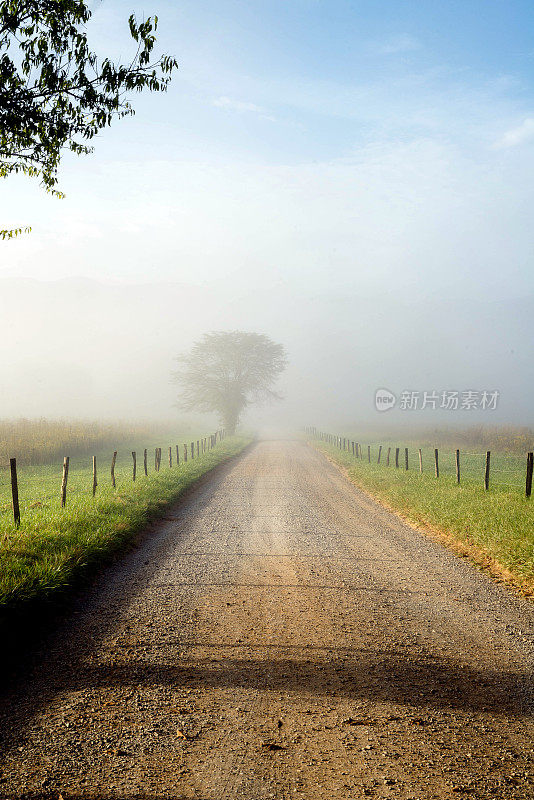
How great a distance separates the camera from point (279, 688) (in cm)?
398

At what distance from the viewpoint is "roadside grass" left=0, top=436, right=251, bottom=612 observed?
5.83 metres

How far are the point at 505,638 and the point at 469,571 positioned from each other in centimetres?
261

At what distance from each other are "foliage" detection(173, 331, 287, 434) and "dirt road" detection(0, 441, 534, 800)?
47.5 m

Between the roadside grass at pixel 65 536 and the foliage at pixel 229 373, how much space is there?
134ft

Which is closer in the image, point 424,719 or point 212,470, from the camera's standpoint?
point 424,719

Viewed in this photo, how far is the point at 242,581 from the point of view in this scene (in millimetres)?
6797

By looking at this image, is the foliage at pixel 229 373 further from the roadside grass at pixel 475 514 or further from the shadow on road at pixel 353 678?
the shadow on road at pixel 353 678

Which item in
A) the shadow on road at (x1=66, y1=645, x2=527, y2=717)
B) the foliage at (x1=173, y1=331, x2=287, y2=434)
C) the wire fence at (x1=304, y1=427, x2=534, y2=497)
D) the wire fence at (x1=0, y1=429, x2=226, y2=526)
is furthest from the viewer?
the foliage at (x1=173, y1=331, x2=287, y2=434)

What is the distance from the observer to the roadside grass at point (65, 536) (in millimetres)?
5832

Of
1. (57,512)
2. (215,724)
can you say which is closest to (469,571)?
(215,724)

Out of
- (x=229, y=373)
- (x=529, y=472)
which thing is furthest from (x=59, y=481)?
(x=229, y=373)

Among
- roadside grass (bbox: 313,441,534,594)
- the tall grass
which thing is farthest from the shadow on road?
the tall grass

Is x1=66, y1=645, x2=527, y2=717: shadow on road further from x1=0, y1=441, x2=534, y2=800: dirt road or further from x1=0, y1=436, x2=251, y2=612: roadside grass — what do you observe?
x1=0, y1=436, x2=251, y2=612: roadside grass

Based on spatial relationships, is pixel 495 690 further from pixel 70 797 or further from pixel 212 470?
pixel 212 470
